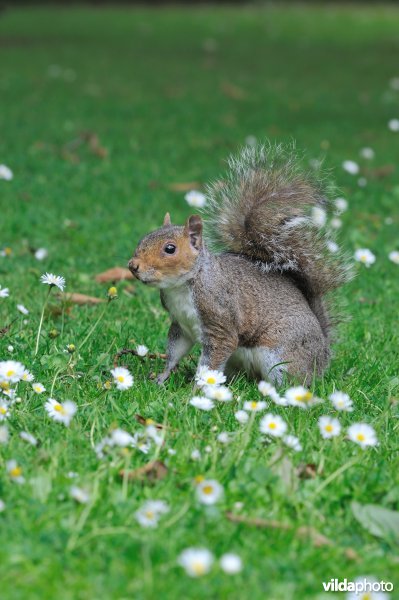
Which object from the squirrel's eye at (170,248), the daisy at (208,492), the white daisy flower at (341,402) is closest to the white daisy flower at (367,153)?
the squirrel's eye at (170,248)

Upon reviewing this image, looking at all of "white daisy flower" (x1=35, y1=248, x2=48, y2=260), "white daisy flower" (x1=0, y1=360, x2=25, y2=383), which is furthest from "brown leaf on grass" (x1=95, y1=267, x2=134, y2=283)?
"white daisy flower" (x1=0, y1=360, x2=25, y2=383)

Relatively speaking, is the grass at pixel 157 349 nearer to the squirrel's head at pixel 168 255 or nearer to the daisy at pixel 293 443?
the daisy at pixel 293 443

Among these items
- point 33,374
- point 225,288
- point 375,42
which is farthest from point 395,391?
point 375,42

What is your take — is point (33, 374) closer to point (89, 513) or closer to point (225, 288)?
point (225, 288)

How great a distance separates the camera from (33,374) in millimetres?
3133

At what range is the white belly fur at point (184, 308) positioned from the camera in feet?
10.5

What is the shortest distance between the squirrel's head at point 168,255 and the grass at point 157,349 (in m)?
0.36

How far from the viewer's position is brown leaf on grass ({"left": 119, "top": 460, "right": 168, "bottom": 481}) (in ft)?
7.72

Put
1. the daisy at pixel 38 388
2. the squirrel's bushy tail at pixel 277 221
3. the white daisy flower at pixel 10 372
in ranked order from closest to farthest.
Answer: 1. the white daisy flower at pixel 10 372
2. the daisy at pixel 38 388
3. the squirrel's bushy tail at pixel 277 221

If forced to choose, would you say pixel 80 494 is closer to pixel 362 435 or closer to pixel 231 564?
pixel 231 564

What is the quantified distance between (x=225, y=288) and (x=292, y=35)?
557 inches

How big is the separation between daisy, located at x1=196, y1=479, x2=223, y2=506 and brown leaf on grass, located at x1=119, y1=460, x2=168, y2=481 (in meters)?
0.20

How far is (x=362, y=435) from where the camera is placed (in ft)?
8.14

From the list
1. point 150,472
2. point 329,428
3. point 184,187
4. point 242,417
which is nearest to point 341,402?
→ point 329,428
